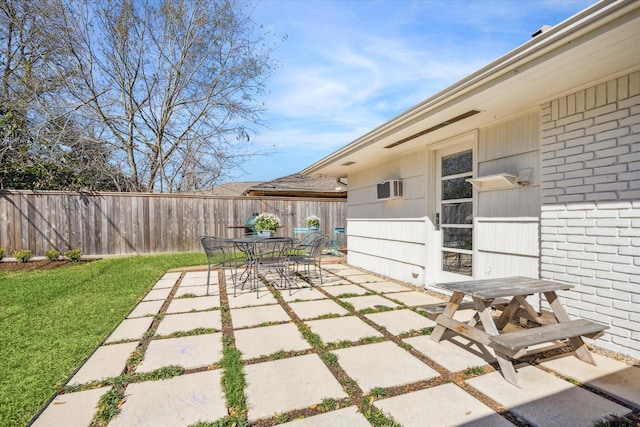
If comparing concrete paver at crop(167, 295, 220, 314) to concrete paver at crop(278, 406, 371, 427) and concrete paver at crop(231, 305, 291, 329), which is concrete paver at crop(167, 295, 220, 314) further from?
concrete paver at crop(278, 406, 371, 427)

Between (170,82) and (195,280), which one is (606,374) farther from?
(170,82)

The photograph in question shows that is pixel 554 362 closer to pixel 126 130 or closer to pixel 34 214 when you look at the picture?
pixel 34 214

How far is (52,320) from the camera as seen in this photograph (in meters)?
2.92

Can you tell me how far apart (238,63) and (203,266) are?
7601mm

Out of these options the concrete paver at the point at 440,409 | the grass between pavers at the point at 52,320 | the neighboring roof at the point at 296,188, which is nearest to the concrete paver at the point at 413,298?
the concrete paver at the point at 440,409

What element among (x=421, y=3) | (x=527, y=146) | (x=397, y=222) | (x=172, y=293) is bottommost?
(x=172, y=293)

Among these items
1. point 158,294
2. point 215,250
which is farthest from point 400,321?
point 158,294

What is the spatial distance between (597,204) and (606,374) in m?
1.21

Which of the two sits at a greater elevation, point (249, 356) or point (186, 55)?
point (186, 55)

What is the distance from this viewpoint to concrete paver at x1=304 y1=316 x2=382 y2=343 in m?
2.56

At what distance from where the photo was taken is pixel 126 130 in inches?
382

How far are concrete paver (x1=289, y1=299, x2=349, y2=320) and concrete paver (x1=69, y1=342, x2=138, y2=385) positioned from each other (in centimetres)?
153

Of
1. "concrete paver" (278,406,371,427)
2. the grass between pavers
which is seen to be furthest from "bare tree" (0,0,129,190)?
"concrete paver" (278,406,371,427)

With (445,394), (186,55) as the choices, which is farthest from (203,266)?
(186,55)
